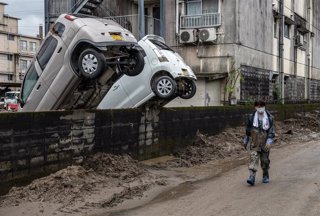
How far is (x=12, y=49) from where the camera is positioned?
274ft

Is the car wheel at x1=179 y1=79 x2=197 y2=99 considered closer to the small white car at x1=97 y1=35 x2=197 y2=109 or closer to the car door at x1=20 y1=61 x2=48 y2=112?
the small white car at x1=97 y1=35 x2=197 y2=109

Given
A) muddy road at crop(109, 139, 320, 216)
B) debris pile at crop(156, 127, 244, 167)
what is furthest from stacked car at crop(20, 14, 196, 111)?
muddy road at crop(109, 139, 320, 216)

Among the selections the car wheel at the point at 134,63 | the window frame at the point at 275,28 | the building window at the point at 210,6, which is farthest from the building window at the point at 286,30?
the car wheel at the point at 134,63

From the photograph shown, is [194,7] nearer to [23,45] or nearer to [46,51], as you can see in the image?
[46,51]

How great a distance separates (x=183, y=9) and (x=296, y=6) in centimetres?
1481

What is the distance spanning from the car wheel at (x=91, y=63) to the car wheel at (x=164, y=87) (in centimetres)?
260

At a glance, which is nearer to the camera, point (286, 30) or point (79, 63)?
point (79, 63)

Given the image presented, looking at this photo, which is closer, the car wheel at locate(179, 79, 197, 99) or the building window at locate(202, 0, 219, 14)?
the car wheel at locate(179, 79, 197, 99)

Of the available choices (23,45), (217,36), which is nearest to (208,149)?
(217,36)

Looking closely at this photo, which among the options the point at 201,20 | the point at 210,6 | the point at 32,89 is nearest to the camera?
the point at 32,89

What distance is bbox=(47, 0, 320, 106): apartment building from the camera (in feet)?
81.8

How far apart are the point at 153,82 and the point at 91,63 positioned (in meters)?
2.77

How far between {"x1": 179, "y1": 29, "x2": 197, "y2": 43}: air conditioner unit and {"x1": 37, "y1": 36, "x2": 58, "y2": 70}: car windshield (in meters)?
13.8

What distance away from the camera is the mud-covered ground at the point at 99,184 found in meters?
8.03
